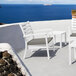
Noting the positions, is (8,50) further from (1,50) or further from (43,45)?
(43,45)

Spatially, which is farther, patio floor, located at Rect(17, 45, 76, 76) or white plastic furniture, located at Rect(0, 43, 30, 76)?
patio floor, located at Rect(17, 45, 76, 76)

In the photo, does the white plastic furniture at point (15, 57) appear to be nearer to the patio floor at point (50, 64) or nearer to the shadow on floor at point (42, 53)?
the patio floor at point (50, 64)

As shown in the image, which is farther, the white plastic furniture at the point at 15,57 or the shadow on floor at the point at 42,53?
the shadow on floor at the point at 42,53

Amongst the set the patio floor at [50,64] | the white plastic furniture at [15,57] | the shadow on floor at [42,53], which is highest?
the white plastic furniture at [15,57]

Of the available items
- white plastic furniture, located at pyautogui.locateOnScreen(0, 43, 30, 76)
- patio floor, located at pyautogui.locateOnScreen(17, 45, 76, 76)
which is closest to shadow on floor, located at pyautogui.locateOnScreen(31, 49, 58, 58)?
patio floor, located at pyautogui.locateOnScreen(17, 45, 76, 76)

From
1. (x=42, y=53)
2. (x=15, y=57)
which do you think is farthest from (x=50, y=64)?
(x=15, y=57)

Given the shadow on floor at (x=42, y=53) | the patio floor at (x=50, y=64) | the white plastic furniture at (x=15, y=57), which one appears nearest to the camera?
the white plastic furniture at (x=15, y=57)

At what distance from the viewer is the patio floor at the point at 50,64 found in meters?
3.46

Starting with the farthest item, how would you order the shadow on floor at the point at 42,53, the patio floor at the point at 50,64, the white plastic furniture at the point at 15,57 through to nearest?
the shadow on floor at the point at 42,53, the patio floor at the point at 50,64, the white plastic furniture at the point at 15,57

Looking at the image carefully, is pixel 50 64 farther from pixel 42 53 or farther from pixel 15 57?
pixel 15 57

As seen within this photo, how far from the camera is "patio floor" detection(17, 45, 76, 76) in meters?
3.46

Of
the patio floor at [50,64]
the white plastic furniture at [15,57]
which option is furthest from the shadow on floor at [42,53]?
the white plastic furniture at [15,57]

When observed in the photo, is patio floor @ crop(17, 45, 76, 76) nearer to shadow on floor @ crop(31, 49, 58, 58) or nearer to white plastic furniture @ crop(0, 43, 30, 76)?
shadow on floor @ crop(31, 49, 58, 58)

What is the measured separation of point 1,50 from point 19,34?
3.44 metres
